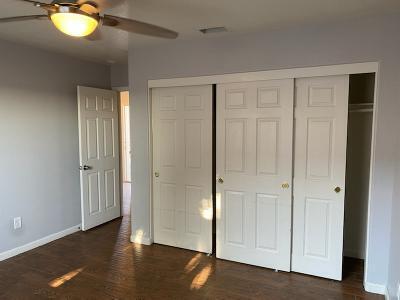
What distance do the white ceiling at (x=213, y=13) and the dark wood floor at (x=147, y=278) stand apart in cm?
234

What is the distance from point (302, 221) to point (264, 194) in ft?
1.44

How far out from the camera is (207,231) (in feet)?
11.6

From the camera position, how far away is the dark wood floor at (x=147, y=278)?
2.76 metres

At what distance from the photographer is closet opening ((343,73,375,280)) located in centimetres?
333

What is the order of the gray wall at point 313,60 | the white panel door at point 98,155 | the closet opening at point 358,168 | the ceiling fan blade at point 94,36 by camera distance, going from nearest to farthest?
the ceiling fan blade at point 94,36, the gray wall at point 313,60, the closet opening at point 358,168, the white panel door at point 98,155

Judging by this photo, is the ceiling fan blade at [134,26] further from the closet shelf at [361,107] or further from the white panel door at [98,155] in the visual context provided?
the white panel door at [98,155]

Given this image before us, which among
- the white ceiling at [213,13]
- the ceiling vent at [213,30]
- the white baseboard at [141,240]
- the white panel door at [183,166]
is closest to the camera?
the white ceiling at [213,13]

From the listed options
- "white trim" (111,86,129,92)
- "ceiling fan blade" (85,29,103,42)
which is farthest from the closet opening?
"white trim" (111,86,129,92)

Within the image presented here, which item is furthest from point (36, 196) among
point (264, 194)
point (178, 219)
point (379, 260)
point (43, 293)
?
point (379, 260)

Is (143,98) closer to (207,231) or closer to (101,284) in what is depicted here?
(207,231)

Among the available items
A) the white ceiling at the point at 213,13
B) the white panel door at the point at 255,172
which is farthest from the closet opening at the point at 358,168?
the white ceiling at the point at 213,13

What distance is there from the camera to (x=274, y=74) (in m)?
3.02

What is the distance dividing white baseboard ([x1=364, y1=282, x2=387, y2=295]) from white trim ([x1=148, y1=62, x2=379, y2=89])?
185cm

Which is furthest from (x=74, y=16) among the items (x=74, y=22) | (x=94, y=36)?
(x=94, y=36)
